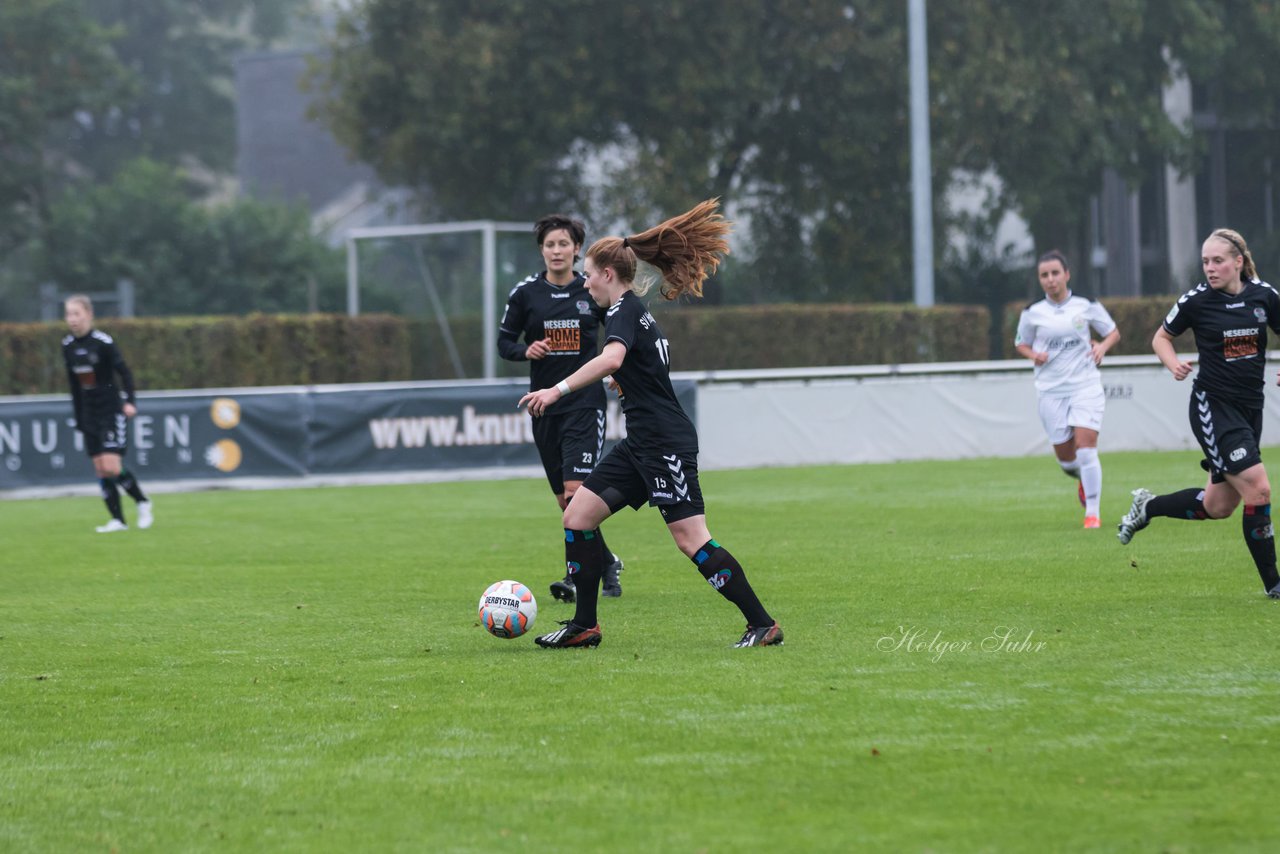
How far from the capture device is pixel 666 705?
244 inches

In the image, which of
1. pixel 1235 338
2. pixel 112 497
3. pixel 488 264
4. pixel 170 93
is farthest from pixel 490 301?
pixel 170 93

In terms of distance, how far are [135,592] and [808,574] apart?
4.27 meters

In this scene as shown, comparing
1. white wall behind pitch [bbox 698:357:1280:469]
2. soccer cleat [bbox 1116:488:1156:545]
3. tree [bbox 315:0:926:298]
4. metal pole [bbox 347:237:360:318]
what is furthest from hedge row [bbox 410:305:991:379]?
soccer cleat [bbox 1116:488:1156:545]

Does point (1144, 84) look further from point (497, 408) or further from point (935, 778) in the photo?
point (935, 778)

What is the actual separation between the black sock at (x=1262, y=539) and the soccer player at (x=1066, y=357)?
13.1 feet

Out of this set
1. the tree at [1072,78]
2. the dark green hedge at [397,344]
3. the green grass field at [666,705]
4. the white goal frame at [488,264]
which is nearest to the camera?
the green grass field at [666,705]

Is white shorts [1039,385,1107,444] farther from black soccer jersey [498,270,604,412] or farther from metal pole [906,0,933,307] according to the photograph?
metal pole [906,0,933,307]

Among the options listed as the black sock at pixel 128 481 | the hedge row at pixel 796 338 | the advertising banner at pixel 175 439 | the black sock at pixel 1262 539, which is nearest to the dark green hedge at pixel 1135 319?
the hedge row at pixel 796 338

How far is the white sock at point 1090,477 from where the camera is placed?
12523mm

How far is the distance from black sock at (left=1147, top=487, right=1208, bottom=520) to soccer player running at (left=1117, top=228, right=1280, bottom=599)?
0.42m

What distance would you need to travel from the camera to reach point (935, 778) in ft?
16.4

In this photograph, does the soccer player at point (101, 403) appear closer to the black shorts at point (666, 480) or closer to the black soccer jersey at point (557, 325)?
the black soccer jersey at point (557, 325)

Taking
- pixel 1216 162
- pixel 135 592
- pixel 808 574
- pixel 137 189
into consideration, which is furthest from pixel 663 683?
pixel 137 189

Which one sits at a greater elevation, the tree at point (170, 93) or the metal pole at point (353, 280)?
the tree at point (170, 93)
